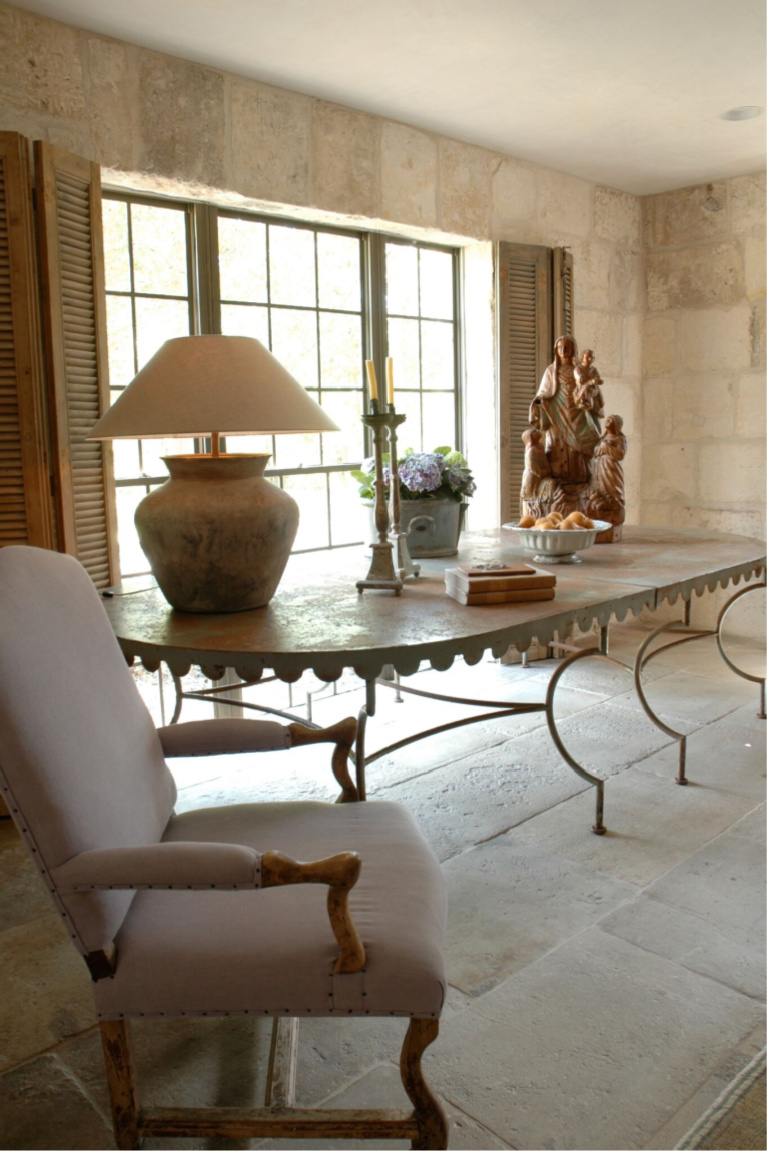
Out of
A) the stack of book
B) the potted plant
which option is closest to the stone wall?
the potted plant

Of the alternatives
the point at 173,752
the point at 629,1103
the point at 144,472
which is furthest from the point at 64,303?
the point at 629,1103

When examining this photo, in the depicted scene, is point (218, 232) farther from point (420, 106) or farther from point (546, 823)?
point (546, 823)

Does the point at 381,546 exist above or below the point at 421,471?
below

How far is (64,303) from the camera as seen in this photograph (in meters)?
2.89

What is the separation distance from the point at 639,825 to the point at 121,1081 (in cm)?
186

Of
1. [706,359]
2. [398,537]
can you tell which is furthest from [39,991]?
[706,359]

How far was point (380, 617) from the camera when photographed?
208cm

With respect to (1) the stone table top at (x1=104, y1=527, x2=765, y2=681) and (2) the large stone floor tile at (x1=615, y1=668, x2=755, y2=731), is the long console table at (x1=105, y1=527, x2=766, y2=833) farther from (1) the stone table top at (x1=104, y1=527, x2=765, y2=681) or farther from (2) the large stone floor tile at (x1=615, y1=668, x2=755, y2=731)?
(2) the large stone floor tile at (x1=615, y1=668, x2=755, y2=731)

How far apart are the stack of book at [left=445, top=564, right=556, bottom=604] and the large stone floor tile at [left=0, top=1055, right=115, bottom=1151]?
4.28ft

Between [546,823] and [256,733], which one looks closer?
[256,733]

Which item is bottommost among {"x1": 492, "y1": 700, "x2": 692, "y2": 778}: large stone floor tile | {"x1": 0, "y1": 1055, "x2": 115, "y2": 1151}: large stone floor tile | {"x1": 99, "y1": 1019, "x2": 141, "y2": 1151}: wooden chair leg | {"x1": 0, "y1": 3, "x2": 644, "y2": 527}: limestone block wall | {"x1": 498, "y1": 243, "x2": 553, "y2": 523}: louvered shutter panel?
{"x1": 0, "y1": 1055, "x2": 115, "y2": 1151}: large stone floor tile

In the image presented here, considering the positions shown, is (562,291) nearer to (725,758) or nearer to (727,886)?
(725,758)

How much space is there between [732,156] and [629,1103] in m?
4.54

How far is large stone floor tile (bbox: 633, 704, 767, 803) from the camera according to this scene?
121 inches
